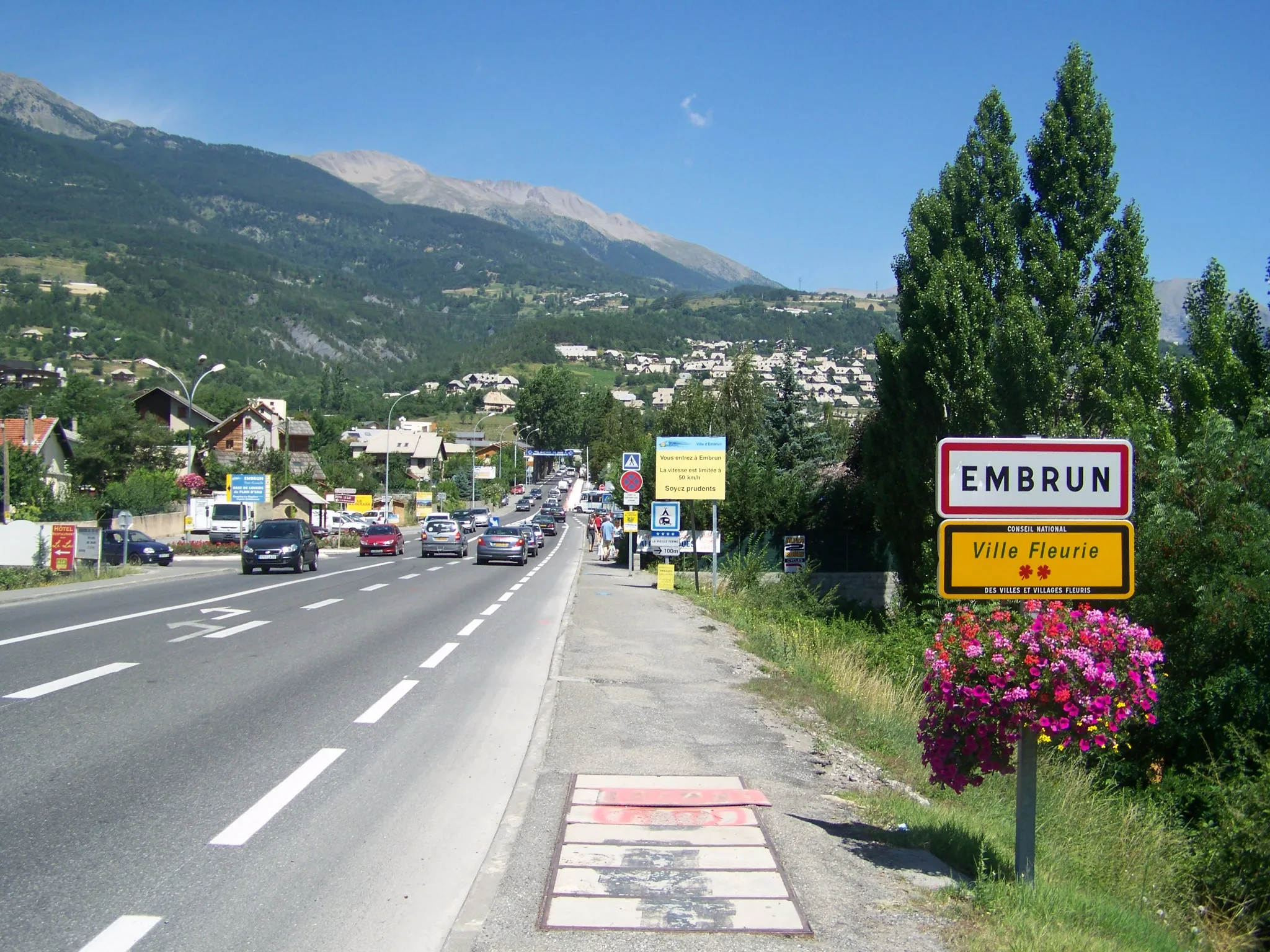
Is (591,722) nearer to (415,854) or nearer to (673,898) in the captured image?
(415,854)

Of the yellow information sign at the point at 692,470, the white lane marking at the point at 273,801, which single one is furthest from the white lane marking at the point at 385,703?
the yellow information sign at the point at 692,470

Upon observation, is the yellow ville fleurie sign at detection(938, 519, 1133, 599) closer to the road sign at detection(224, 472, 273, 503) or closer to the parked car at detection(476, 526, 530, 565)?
the parked car at detection(476, 526, 530, 565)

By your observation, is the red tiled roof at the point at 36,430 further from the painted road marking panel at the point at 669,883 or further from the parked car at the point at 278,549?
the painted road marking panel at the point at 669,883

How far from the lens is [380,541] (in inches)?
1884

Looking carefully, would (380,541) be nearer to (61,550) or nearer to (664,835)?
(61,550)

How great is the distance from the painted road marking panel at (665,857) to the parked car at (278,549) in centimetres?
2913

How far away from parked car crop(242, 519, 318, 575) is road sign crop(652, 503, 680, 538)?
1206cm

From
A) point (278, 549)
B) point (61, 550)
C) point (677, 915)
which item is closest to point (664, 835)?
point (677, 915)

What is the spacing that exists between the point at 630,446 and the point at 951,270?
203 ft

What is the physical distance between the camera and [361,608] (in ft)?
70.5

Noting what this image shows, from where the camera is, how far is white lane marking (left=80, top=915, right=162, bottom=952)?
14.8 ft

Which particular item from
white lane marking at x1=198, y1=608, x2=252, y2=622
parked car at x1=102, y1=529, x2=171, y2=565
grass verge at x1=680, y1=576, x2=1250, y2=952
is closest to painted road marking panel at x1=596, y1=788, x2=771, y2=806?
grass verge at x1=680, y1=576, x2=1250, y2=952

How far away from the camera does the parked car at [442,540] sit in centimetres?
4891

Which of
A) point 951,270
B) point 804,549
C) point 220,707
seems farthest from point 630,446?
point 220,707
